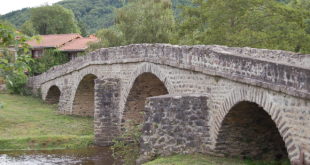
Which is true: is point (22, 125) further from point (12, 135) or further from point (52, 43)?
point (52, 43)

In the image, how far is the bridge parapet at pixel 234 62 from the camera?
27.2 feet

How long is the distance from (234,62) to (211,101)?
1.53 m

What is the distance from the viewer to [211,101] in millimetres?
11633

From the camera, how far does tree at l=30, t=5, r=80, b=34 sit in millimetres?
55062

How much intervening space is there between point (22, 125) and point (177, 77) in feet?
31.0

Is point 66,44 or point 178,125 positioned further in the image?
point 66,44

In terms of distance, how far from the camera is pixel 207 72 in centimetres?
1163

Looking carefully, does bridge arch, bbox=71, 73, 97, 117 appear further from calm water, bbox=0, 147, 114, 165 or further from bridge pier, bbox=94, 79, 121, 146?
calm water, bbox=0, 147, 114, 165

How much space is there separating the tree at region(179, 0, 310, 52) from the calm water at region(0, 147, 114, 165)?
25.6 ft

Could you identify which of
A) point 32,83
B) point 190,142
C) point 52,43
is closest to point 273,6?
point 190,142

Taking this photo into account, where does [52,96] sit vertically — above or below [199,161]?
above

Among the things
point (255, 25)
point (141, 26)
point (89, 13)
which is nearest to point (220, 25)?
point (255, 25)

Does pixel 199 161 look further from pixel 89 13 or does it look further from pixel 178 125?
pixel 89 13

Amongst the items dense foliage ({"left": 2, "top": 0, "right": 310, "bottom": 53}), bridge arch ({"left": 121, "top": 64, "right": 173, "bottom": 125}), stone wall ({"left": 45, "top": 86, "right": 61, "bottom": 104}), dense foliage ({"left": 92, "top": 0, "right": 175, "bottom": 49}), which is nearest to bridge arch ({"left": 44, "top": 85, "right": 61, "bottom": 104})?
stone wall ({"left": 45, "top": 86, "right": 61, "bottom": 104})
